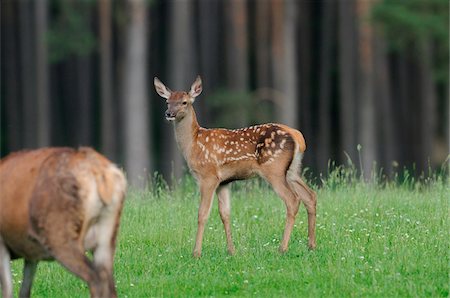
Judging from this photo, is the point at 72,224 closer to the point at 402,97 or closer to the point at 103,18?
the point at 103,18

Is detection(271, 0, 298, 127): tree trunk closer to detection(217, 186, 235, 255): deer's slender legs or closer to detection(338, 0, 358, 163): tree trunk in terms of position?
detection(338, 0, 358, 163): tree trunk

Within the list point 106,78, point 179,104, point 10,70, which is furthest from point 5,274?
point 10,70

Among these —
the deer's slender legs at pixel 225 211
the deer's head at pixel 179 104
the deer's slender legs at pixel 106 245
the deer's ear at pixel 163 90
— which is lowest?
the deer's slender legs at pixel 225 211

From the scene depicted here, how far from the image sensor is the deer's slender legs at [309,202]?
12.0 m

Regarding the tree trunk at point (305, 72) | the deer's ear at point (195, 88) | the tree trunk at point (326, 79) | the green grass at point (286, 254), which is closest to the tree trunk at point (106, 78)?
the tree trunk at point (326, 79)

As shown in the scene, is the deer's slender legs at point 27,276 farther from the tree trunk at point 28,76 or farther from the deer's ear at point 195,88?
the tree trunk at point 28,76

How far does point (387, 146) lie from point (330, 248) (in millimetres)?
30940

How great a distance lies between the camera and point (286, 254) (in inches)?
465

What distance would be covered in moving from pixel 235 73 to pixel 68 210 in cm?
3385

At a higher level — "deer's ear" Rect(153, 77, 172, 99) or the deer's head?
"deer's ear" Rect(153, 77, 172, 99)

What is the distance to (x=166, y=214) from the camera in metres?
14.0

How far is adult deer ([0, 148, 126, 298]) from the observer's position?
8.89m

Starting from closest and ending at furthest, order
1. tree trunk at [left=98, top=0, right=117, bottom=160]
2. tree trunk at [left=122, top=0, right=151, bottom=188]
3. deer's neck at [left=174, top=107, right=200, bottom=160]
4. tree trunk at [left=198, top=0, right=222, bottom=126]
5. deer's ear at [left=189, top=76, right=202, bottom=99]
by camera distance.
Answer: deer's neck at [left=174, top=107, right=200, bottom=160], deer's ear at [left=189, top=76, right=202, bottom=99], tree trunk at [left=122, top=0, right=151, bottom=188], tree trunk at [left=98, top=0, right=117, bottom=160], tree trunk at [left=198, top=0, right=222, bottom=126]

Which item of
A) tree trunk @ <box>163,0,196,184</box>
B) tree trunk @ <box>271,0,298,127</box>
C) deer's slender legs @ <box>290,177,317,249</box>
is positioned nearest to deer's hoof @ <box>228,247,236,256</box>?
deer's slender legs @ <box>290,177,317,249</box>
